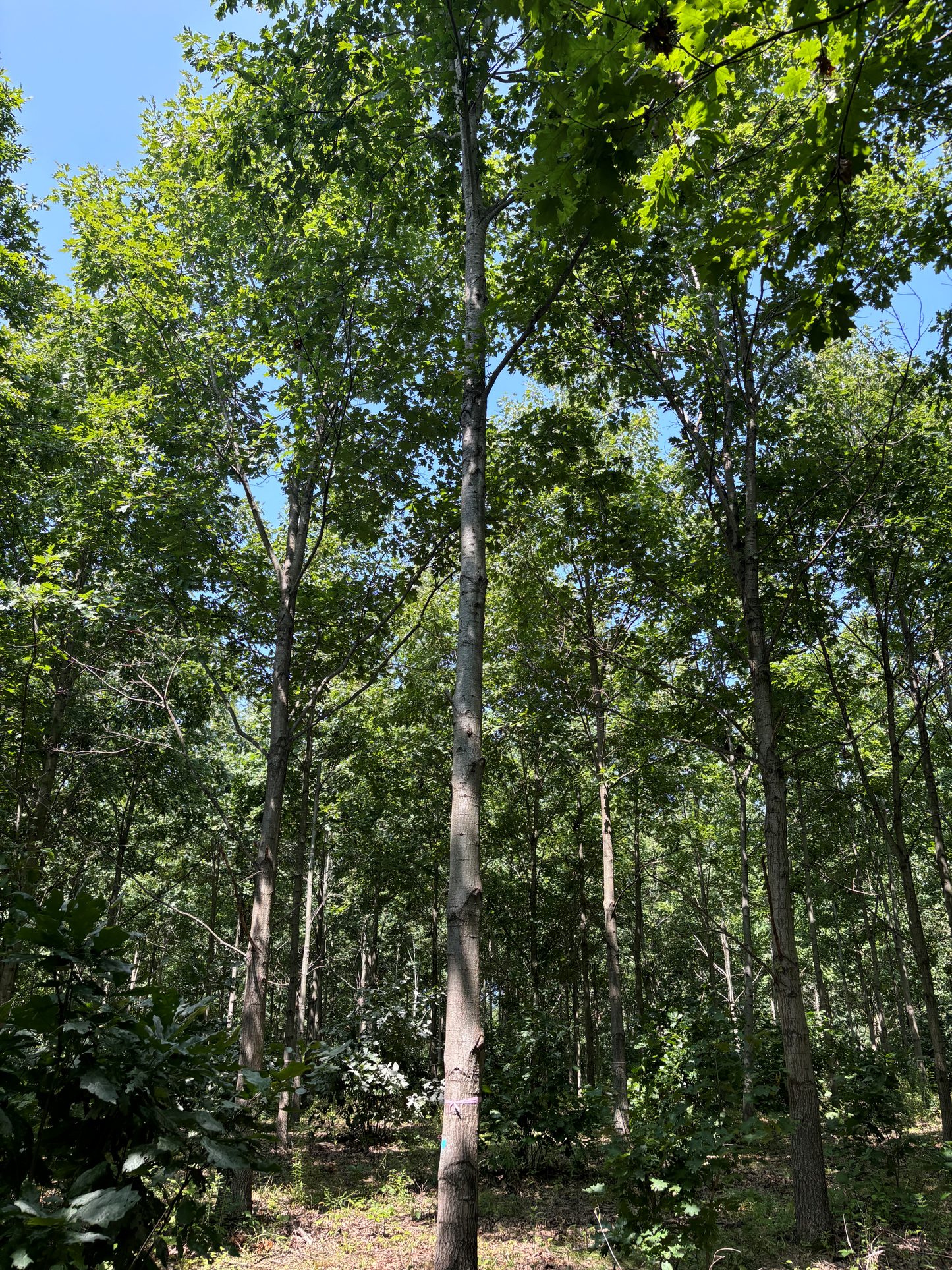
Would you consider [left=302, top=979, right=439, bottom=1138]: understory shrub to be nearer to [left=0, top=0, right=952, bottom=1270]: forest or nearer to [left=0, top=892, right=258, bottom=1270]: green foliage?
[left=0, top=0, right=952, bottom=1270]: forest

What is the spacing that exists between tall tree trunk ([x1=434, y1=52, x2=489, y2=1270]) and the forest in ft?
0.08

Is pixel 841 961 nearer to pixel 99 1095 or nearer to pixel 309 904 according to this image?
pixel 309 904

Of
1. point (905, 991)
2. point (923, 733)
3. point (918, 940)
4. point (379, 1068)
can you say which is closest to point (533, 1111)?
point (379, 1068)

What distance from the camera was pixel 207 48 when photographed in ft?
24.3

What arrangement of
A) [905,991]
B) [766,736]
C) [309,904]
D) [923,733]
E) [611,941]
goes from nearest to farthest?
1. [766,736]
2. [923,733]
3. [611,941]
4. [309,904]
5. [905,991]

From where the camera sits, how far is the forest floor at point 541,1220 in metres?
5.93

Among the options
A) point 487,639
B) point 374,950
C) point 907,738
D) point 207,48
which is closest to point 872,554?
point 487,639

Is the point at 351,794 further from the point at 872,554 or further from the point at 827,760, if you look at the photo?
the point at 872,554

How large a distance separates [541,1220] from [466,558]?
785cm

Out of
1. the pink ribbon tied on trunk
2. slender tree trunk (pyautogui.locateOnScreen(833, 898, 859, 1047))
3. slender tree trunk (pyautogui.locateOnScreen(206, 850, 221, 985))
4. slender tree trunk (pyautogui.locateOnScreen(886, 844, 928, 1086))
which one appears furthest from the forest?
slender tree trunk (pyautogui.locateOnScreen(833, 898, 859, 1047))

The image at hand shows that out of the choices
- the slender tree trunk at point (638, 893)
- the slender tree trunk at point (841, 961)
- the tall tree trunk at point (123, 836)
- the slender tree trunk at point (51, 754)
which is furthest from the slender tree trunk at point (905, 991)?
the slender tree trunk at point (51, 754)

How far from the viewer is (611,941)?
10.4 metres

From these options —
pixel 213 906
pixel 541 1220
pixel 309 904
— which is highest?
pixel 213 906

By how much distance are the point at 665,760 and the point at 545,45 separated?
1115 cm
